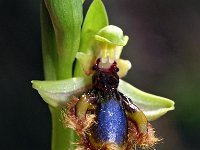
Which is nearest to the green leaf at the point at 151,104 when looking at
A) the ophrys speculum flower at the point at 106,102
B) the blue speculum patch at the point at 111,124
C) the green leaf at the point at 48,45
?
the ophrys speculum flower at the point at 106,102

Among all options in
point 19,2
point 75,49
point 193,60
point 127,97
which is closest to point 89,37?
point 75,49

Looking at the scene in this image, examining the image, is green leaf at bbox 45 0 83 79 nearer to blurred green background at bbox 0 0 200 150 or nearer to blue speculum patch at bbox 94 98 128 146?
blue speculum patch at bbox 94 98 128 146

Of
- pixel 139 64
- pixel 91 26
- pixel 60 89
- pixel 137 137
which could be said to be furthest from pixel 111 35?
pixel 139 64

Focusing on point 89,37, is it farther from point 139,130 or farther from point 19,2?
point 19,2

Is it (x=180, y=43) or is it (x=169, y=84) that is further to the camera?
(x=180, y=43)

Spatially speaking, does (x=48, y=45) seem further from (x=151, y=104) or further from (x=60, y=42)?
(x=151, y=104)

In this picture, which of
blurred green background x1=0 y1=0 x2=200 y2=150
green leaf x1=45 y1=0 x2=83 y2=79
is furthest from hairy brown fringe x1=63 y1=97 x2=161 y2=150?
blurred green background x1=0 y1=0 x2=200 y2=150

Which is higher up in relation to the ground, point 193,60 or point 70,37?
point 70,37
